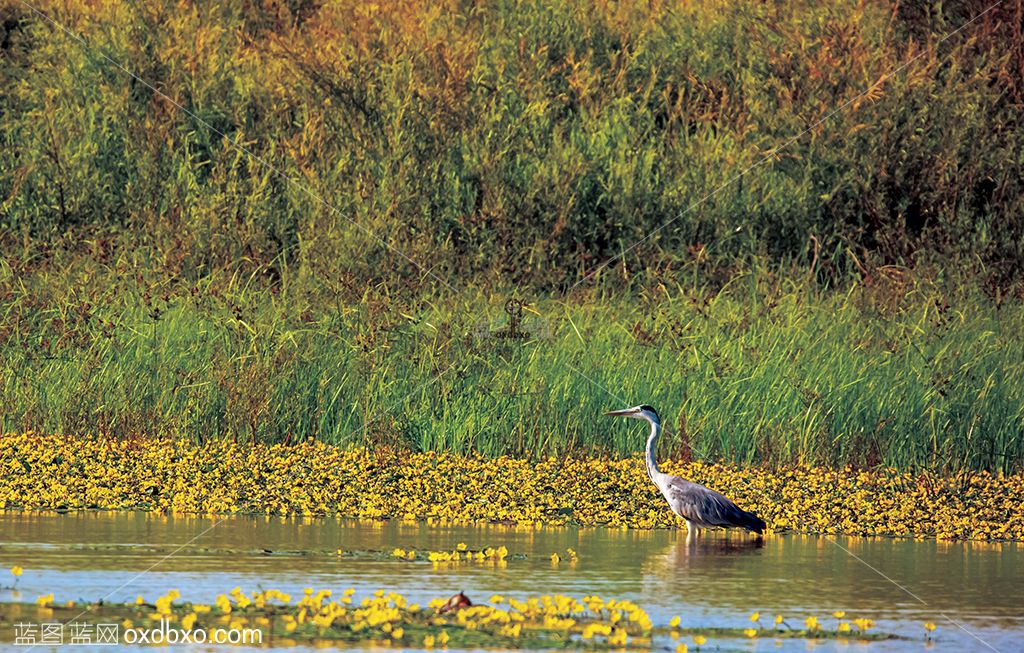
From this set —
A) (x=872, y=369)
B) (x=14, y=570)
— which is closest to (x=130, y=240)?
(x=872, y=369)

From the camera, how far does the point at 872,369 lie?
14000mm

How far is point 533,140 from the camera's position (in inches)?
933

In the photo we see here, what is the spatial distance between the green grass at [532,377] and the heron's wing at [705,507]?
2.34 meters

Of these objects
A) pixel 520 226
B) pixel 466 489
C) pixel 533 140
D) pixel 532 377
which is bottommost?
pixel 466 489

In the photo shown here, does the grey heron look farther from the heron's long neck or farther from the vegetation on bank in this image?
the vegetation on bank

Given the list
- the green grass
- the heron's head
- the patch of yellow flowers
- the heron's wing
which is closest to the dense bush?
the green grass

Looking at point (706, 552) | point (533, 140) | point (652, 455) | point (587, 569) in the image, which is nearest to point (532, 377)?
point (652, 455)

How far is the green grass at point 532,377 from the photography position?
13.4 meters

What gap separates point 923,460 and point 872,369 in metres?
1.00

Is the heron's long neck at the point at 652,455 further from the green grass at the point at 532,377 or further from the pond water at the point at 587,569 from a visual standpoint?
the green grass at the point at 532,377

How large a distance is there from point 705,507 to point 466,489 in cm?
184

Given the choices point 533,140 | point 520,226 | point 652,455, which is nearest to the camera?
point 652,455

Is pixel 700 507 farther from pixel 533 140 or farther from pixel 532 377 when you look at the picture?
pixel 533 140

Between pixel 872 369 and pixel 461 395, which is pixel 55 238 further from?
pixel 872 369
